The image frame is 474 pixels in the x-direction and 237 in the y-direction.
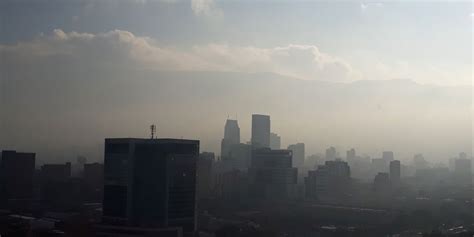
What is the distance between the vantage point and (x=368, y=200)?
20.8 meters

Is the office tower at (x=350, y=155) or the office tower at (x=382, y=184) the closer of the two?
the office tower at (x=382, y=184)

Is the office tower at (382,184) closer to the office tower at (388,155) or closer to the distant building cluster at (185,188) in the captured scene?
the distant building cluster at (185,188)

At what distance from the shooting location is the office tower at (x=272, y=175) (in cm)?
1947

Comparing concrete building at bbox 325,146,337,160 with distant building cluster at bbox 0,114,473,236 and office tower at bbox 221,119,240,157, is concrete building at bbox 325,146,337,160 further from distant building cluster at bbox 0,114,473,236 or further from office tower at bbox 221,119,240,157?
office tower at bbox 221,119,240,157

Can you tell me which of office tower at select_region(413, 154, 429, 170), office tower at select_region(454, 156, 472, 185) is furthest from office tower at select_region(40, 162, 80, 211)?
office tower at select_region(413, 154, 429, 170)

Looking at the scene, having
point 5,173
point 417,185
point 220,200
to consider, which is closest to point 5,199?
point 5,173

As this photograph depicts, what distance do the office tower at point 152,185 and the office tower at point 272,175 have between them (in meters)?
9.24

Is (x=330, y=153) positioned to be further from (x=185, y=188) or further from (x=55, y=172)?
(x=185, y=188)

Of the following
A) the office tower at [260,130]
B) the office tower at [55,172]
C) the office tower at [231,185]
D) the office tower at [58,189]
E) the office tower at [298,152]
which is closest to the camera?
the office tower at [58,189]

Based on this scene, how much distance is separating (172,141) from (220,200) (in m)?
7.86

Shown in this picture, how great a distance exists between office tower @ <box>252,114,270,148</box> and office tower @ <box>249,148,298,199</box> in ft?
19.7

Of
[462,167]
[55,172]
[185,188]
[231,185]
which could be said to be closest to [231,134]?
[231,185]

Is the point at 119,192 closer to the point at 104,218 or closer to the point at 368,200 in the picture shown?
the point at 104,218

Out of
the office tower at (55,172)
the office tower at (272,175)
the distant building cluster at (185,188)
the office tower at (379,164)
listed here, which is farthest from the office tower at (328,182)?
the office tower at (379,164)
